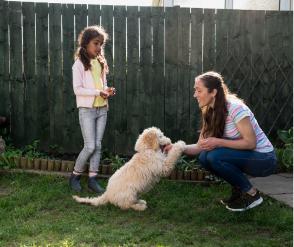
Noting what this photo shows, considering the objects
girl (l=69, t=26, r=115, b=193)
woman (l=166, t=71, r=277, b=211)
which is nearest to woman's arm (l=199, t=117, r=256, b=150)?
woman (l=166, t=71, r=277, b=211)

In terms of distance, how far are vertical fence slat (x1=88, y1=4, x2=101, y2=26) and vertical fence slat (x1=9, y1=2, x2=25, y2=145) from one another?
3.15ft

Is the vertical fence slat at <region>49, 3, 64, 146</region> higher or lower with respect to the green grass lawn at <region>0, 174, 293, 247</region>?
higher

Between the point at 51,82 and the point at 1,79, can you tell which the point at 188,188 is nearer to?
the point at 51,82

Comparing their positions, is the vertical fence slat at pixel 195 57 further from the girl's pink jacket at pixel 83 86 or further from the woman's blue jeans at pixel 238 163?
the woman's blue jeans at pixel 238 163

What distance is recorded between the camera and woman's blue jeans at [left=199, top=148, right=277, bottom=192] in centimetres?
492

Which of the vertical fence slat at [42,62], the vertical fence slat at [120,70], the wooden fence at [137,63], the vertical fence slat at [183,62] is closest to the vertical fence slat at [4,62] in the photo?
the wooden fence at [137,63]

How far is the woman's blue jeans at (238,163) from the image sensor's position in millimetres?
4918

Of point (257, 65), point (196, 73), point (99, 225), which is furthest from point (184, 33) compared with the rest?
point (99, 225)

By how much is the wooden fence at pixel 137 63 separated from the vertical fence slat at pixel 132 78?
0.01 meters

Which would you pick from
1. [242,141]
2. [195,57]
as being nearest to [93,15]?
[195,57]

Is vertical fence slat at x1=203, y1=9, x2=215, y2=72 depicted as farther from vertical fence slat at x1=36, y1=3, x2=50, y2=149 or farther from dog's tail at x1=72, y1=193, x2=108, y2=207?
dog's tail at x1=72, y1=193, x2=108, y2=207

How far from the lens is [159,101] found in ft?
24.6

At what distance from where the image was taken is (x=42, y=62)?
738 centimetres

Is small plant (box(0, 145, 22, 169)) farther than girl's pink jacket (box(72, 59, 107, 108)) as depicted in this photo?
Yes
